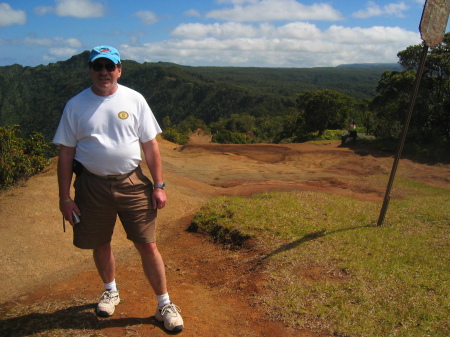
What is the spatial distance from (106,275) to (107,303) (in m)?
0.20

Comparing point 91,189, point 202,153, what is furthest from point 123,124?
point 202,153

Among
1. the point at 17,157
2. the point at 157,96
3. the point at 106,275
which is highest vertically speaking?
the point at 106,275

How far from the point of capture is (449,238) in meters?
5.01

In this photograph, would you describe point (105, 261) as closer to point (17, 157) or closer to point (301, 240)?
point (301, 240)

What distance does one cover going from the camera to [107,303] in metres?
2.99

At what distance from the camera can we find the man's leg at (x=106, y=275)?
9.65 ft

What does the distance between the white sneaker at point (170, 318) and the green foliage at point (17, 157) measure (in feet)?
17.9

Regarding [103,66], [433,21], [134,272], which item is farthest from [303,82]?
[103,66]

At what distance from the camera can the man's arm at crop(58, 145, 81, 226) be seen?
265cm

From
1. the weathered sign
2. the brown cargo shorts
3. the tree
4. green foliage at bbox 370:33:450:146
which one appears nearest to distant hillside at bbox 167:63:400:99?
the tree

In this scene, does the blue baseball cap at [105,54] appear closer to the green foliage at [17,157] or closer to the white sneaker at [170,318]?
the white sneaker at [170,318]

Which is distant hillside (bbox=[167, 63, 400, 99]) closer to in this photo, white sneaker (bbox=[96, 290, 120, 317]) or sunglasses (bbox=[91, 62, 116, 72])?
white sneaker (bbox=[96, 290, 120, 317])

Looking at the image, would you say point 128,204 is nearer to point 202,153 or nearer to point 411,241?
point 411,241

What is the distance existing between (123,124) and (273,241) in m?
2.74
